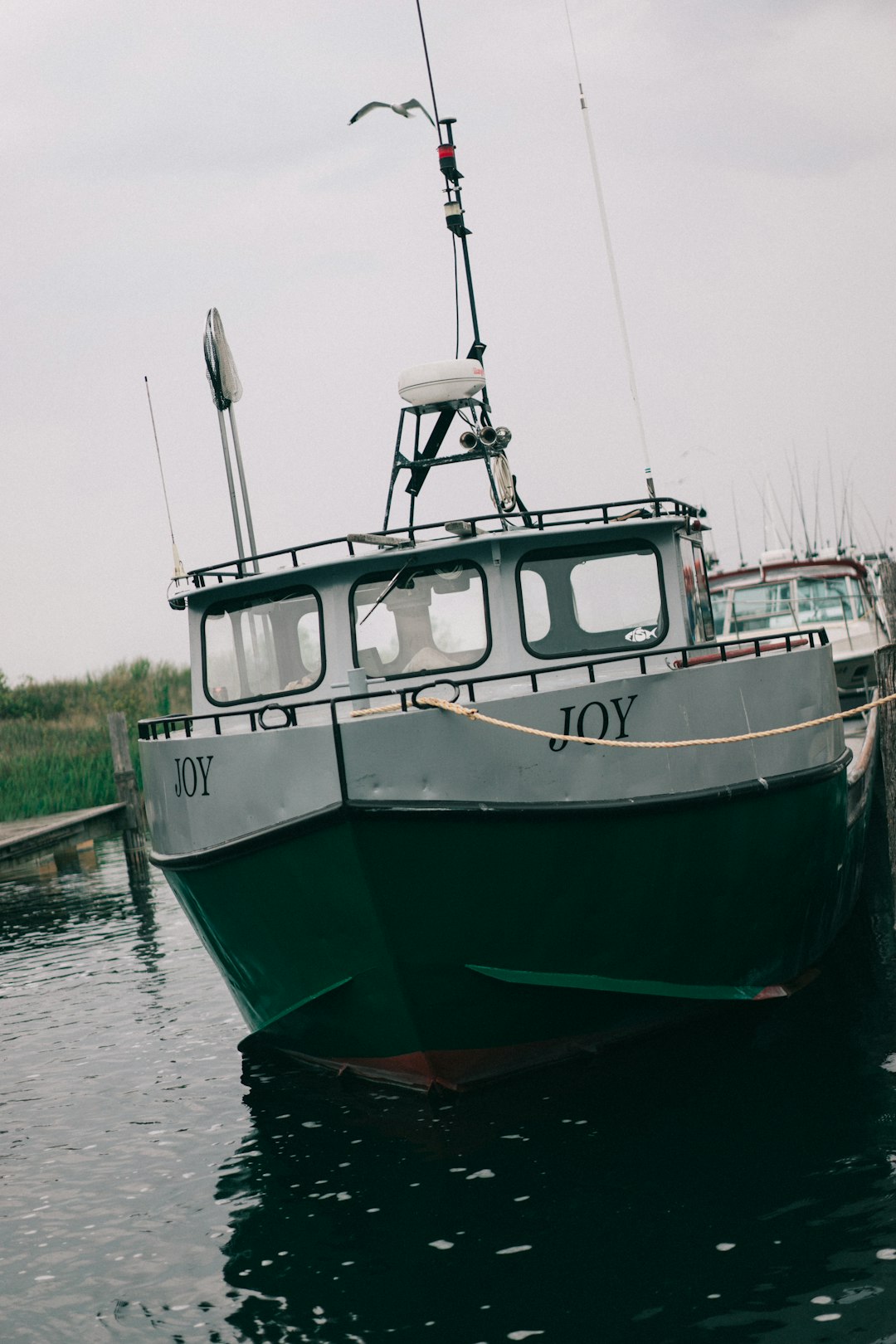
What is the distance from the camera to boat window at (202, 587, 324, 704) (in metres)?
8.02

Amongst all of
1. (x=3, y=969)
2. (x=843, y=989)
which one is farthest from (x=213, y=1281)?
(x=3, y=969)

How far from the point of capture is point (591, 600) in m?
7.99

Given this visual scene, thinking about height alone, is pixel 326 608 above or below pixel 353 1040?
above

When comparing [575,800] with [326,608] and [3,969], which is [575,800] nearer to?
[326,608]

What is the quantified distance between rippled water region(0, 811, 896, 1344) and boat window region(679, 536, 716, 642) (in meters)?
2.66

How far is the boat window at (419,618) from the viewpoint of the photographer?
7.79 metres

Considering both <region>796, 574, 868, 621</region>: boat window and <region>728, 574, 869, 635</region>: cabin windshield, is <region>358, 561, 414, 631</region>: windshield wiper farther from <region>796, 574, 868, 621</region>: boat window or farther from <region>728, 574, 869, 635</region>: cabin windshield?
<region>796, 574, 868, 621</region>: boat window

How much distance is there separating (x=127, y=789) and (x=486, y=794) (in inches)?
599

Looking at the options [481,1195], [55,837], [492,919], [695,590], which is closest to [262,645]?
[492,919]

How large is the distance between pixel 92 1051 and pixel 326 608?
4.18 metres

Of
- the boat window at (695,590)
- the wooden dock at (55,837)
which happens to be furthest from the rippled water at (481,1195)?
the wooden dock at (55,837)

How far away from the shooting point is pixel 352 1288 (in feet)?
17.2

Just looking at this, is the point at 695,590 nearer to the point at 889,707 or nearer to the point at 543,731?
the point at 889,707

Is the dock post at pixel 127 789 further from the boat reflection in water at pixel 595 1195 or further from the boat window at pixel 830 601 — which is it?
the boat reflection in water at pixel 595 1195
